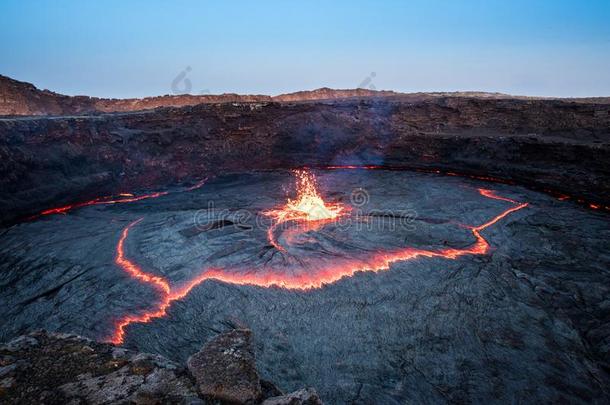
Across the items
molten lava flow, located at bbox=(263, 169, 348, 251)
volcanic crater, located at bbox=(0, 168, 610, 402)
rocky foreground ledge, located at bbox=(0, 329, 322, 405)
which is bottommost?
volcanic crater, located at bbox=(0, 168, 610, 402)

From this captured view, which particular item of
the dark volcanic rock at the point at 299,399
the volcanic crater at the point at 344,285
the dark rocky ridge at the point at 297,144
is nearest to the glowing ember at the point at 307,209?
the volcanic crater at the point at 344,285

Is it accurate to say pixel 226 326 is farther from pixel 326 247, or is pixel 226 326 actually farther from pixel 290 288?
pixel 326 247

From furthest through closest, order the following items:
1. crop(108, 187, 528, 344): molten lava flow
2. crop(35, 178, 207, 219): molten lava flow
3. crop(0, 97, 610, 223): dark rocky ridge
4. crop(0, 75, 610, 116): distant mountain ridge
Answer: crop(0, 75, 610, 116): distant mountain ridge < crop(0, 97, 610, 223): dark rocky ridge < crop(35, 178, 207, 219): molten lava flow < crop(108, 187, 528, 344): molten lava flow

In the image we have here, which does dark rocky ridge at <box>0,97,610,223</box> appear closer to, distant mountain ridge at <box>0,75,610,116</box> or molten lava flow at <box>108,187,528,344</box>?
distant mountain ridge at <box>0,75,610,116</box>

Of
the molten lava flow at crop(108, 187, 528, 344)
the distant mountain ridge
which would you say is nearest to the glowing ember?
the molten lava flow at crop(108, 187, 528, 344)

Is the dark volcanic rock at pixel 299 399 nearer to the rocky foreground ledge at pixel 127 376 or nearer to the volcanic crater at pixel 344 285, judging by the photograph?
the rocky foreground ledge at pixel 127 376

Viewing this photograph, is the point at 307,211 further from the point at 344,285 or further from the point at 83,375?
the point at 83,375
